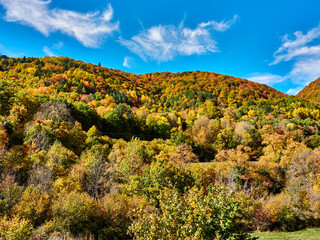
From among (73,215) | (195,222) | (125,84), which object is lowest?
(73,215)

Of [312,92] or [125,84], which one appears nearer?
[125,84]

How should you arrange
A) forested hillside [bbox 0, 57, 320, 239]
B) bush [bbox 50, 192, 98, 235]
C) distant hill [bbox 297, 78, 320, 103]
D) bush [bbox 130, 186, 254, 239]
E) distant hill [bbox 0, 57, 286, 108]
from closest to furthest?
bush [bbox 130, 186, 254, 239], forested hillside [bbox 0, 57, 320, 239], bush [bbox 50, 192, 98, 235], distant hill [bbox 0, 57, 286, 108], distant hill [bbox 297, 78, 320, 103]

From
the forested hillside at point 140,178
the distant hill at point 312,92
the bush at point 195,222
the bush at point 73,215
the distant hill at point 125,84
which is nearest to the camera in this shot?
the bush at point 195,222

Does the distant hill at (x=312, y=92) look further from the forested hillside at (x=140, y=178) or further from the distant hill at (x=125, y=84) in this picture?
the forested hillside at (x=140, y=178)

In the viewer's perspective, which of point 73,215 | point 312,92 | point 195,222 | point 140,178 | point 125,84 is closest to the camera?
point 195,222

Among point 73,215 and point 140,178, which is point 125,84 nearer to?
point 140,178

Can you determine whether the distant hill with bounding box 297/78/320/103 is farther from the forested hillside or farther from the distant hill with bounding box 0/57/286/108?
the forested hillside

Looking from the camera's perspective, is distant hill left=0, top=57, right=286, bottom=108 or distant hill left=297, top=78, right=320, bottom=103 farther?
distant hill left=297, top=78, right=320, bottom=103

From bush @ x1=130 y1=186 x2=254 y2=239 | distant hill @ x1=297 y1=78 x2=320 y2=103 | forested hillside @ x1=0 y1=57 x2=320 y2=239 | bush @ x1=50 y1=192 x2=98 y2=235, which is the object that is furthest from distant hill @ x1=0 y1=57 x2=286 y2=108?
bush @ x1=130 y1=186 x2=254 y2=239

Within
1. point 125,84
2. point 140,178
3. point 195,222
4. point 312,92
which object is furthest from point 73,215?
point 312,92

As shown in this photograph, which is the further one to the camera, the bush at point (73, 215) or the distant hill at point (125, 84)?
the distant hill at point (125, 84)

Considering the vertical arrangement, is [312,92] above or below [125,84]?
below

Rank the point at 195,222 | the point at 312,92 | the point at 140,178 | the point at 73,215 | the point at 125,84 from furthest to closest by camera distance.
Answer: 1. the point at 312,92
2. the point at 125,84
3. the point at 140,178
4. the point at 73,215
5. the point at 195,222

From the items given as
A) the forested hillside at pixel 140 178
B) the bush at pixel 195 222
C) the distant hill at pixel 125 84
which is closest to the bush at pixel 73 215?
the forested hillside at pixel 140 178
